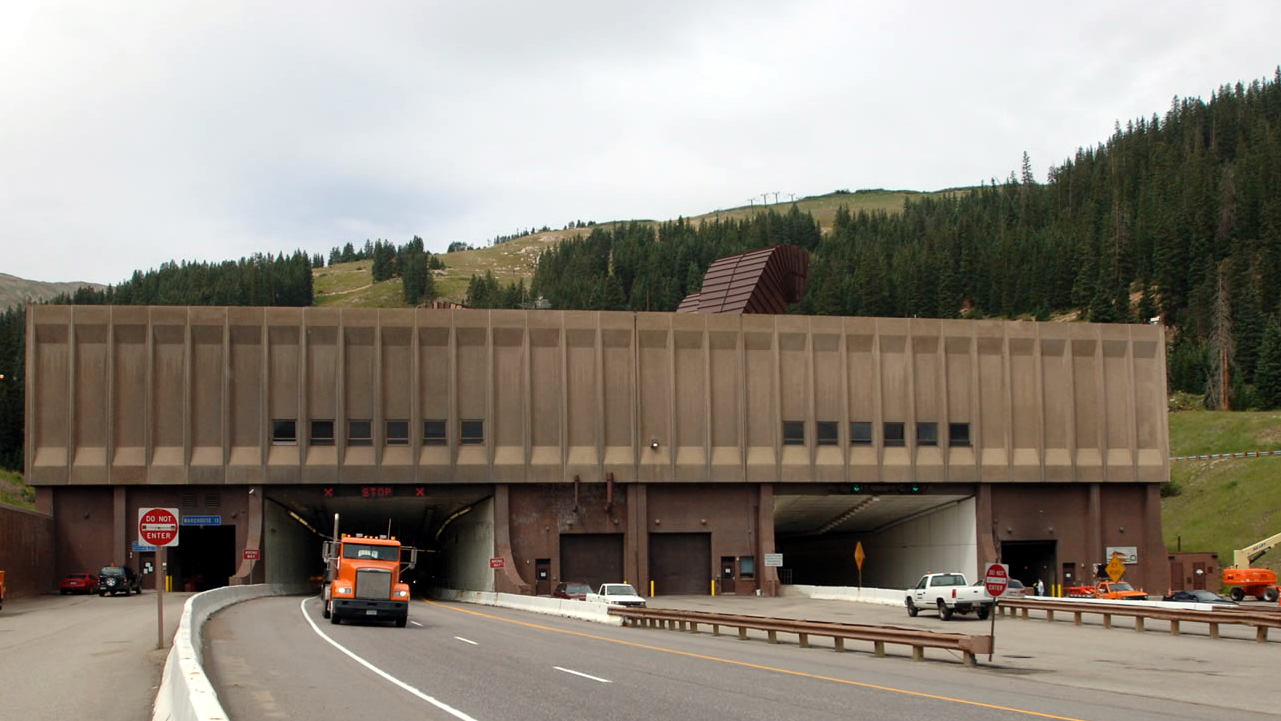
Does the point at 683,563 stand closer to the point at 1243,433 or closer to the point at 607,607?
the point at 607,607

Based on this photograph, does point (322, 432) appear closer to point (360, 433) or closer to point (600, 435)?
point (360, 433)

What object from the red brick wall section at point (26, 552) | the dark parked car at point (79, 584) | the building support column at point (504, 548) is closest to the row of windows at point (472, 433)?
the building support column at point (504, 548)

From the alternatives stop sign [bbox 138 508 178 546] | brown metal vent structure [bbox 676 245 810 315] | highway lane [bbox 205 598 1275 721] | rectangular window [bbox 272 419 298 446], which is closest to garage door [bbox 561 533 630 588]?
rectangular window [bbox 272 419 298 446]

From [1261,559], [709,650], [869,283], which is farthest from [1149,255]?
[709,650]

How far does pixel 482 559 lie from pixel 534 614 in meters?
17.3

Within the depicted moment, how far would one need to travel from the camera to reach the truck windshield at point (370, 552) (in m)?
34.7

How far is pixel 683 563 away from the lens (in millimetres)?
63812

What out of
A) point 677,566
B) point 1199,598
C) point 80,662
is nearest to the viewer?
point 80,662

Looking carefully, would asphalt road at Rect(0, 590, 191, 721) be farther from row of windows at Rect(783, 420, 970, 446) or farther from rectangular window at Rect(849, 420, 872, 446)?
rectangular window at Rect(849, 420, 872, 446)

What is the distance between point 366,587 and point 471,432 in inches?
1119

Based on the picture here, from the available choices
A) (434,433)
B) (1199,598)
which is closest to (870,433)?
(1199,598)

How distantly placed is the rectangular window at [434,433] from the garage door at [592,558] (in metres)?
8.16

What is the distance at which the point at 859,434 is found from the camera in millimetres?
65375

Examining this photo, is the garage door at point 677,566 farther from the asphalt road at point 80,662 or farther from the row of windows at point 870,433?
the asphalt road at point 80,662
